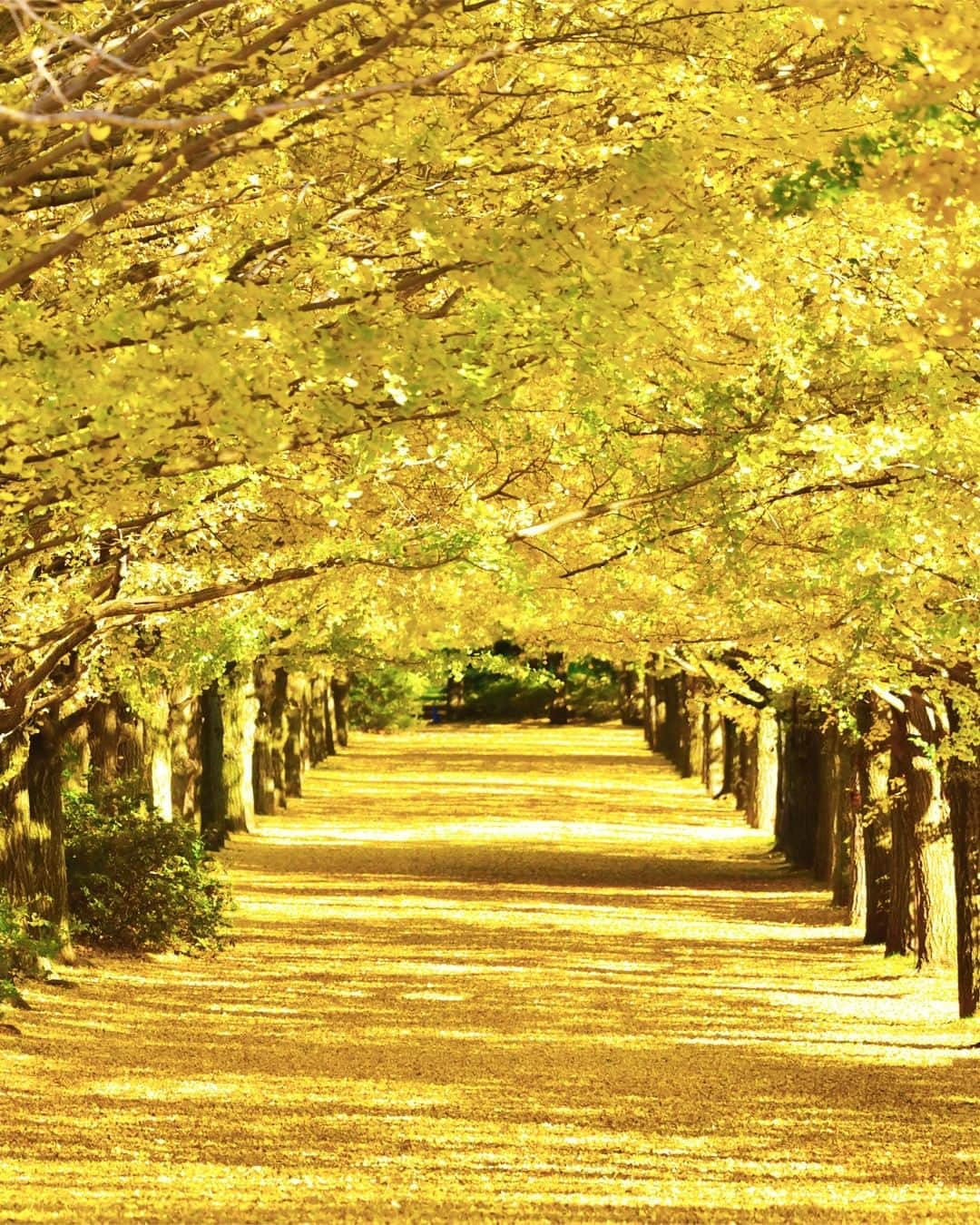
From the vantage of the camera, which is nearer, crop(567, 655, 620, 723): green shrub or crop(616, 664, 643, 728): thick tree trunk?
crop(567, 655, 620, 723): green shrub

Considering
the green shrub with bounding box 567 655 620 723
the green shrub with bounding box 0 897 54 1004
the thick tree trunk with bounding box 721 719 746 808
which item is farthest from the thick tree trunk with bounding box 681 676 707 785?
the green shrub with bounding box 0 897 54 1004

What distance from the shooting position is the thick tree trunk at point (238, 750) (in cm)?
3116

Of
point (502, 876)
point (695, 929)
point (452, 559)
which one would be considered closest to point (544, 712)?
point (502, 876)

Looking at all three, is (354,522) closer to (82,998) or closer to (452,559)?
(452,559)

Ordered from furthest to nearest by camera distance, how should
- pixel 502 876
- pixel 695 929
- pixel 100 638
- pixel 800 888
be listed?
pixel 502 876
pixel 800 888
pixel 695 929
pixel 100 638

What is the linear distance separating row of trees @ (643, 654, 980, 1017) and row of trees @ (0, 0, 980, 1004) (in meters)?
1.90

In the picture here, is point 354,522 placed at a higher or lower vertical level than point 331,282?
lower

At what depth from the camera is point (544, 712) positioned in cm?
8444

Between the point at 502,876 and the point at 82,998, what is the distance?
13364mm

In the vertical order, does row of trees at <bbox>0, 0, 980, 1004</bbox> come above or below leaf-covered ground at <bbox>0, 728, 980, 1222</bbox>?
above

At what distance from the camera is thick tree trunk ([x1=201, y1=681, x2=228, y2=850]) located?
101 feet

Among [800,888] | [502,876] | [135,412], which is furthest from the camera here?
[502,876]

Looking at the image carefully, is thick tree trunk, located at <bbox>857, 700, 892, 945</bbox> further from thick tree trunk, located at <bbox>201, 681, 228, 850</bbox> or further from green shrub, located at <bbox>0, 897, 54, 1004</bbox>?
thick tree trunk, located at <bbox>201, 681, 228, 850</bbox>

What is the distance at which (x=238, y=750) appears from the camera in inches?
1257
